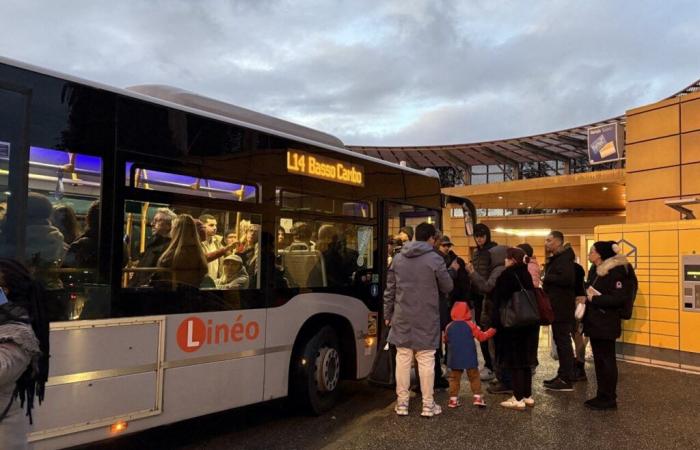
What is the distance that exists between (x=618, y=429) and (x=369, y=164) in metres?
3.59

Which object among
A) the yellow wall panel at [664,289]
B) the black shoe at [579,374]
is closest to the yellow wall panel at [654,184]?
the yellow wall panel at [664,289]

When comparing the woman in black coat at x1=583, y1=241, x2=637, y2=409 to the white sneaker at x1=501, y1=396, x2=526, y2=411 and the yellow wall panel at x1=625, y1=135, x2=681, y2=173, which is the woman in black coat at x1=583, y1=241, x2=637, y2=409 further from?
the yellow wall panel at x1=625, y1=135, x2=681, y2=173

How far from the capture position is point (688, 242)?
797cm

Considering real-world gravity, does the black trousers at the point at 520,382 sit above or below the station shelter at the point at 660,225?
below

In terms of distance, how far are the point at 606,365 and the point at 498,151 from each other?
38814mm

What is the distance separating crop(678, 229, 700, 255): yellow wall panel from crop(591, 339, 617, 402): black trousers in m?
3.20

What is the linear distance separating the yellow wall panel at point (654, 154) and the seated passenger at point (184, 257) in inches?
418

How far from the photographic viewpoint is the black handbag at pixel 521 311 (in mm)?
5512

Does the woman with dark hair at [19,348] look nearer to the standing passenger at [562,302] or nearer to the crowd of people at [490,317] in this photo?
the crowd of people at [490,317]

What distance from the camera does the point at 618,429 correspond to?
5.14 meters

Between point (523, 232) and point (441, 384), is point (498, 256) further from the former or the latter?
point (523, 232)

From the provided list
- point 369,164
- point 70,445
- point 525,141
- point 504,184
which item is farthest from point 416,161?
point 70,445

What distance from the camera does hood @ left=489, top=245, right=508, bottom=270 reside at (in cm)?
650

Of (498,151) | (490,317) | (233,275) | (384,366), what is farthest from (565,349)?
(498,151)
